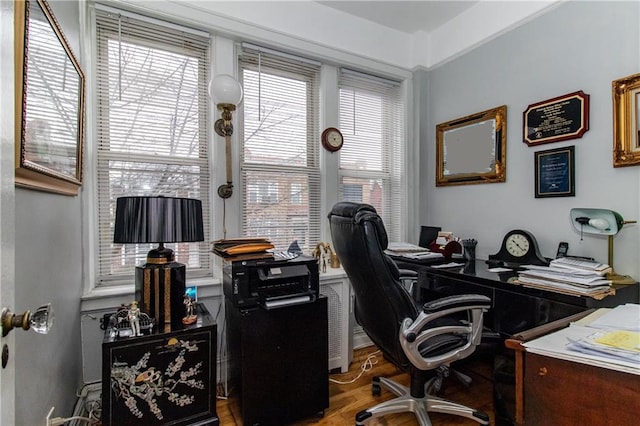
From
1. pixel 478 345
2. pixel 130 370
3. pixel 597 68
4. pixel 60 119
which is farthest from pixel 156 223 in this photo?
pixel 597 68

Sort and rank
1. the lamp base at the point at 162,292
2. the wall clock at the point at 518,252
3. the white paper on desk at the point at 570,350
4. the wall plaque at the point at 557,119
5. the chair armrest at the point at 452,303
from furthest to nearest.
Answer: the wall clock at the point at 518,252, the wall plaque at the point at 557,119, the lamp base at the point at 162,292, the chair armrest at the point at 452,303, the white paper on desk at the point at 570,350

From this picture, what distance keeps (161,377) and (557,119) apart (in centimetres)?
267

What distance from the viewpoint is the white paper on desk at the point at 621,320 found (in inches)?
38.2

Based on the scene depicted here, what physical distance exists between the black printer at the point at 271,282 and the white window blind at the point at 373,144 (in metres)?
1.03

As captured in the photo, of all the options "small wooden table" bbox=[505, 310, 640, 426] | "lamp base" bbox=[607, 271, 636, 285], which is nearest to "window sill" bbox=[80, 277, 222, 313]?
"small wooden table" bbox=[505, 310, 640, 426]

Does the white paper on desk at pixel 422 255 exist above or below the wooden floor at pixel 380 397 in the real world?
above

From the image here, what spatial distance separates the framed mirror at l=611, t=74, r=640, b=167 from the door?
252cm

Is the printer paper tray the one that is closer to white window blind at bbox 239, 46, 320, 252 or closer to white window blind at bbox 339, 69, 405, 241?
white window blind at bbox 239, 46, 320, 252

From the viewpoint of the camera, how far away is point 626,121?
1.71 meters

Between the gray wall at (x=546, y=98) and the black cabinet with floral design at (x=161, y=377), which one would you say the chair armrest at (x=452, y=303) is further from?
the black cabinet with floral design at (x=161, y=377)

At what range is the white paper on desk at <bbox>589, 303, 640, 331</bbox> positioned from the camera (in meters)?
0.97

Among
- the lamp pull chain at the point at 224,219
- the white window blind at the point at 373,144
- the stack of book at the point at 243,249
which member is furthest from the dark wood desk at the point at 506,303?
the lamp pull chain at the point at 224,219

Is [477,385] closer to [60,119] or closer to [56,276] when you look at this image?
[56,276]

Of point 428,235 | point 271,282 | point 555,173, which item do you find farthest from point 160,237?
point 555,173
